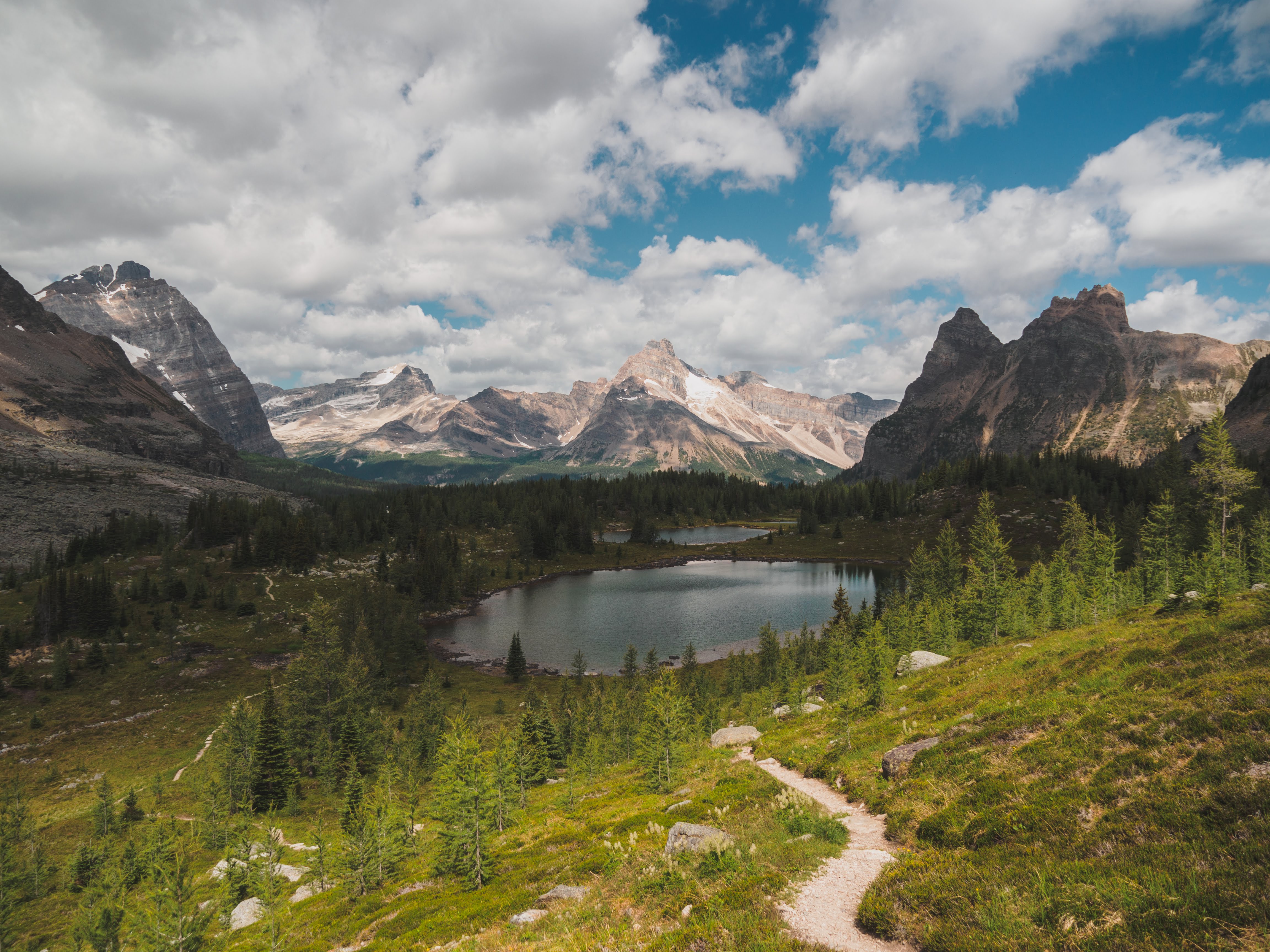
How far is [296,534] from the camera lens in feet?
468

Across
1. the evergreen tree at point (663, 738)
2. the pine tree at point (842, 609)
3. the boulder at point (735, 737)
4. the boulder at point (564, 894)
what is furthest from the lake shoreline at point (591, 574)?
the boulder at point (564, 894)

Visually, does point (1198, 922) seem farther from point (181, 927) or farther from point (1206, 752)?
point (181, 927)

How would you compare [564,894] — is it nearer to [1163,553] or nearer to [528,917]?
[528,917]

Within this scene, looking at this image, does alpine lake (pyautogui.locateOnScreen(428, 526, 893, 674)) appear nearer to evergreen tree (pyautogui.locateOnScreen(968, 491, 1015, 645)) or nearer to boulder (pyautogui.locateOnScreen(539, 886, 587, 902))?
evergreen tree (pyautogui.locateOnScreen(968, 491, 1015, 645))

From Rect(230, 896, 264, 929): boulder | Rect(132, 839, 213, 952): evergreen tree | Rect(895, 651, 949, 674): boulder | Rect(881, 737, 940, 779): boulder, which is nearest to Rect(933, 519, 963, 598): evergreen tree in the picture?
Rect(895, 651, 949, 674): boulder

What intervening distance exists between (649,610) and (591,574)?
51383mm

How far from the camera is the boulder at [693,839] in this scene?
47.1 feet

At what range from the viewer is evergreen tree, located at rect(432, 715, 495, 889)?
21000 mm

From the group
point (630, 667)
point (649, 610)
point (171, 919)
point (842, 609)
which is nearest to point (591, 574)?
point (649, 610)

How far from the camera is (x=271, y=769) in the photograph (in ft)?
167

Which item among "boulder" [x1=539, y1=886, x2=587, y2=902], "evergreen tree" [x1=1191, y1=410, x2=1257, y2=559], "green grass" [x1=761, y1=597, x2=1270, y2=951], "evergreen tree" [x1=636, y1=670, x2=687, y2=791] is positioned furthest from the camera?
"evergreen tree" [x1=1191, y1=410, x2=1257, y2=559]

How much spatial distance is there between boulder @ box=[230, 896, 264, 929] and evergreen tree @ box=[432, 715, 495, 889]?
49.4 feet

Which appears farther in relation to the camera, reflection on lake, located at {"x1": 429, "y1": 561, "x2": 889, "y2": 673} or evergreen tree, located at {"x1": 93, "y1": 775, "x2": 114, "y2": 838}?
reflection on lake, located at {"x1": 429, "y1": 561, "x2": 889, "y2": 673}

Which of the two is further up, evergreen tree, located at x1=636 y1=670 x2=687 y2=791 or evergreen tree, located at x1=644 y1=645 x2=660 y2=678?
evergreen tree, located at x1=636 y1=670 x2=687 y2=791
